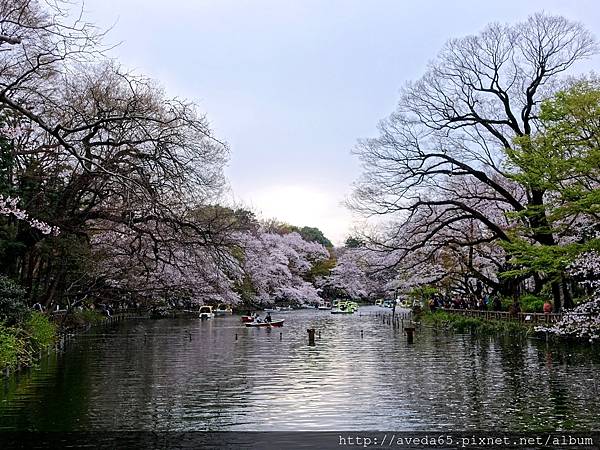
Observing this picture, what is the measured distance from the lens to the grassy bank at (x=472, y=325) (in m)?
31.1

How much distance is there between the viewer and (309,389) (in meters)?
16.6

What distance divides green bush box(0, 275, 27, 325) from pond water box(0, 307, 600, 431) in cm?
181

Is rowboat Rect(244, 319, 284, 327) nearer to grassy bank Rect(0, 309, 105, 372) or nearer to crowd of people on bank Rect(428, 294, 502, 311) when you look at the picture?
crowd of people on bank Rect(428, 294, 502, 311)

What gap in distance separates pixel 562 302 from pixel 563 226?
5854 mm

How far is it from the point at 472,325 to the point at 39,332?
76.5ft

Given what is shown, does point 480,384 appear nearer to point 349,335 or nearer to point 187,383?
point 187,383

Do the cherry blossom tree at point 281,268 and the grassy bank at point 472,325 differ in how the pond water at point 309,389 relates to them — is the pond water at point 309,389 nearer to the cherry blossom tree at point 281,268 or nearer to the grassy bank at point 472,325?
the grassy bank at point 472,325

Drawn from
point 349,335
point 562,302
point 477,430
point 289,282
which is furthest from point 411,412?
point 289,282

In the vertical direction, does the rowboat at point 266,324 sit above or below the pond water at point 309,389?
above

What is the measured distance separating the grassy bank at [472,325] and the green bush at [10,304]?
66.0 feet

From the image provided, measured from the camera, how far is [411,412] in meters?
13.4

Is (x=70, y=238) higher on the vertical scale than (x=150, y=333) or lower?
higher

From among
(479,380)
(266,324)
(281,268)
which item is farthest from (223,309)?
(479,380)

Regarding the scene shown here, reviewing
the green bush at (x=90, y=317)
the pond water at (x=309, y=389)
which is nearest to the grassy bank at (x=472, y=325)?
the pond water at (x=309, y=389)
